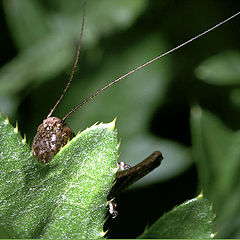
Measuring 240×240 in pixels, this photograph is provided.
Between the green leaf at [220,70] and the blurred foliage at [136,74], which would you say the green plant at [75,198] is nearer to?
the blurred foliage at [136,74]

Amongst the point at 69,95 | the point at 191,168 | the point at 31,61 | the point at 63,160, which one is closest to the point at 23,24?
the point at 31,61

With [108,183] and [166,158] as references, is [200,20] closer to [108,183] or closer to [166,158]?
[166,158]

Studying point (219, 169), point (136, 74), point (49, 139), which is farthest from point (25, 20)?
point (219, 169)

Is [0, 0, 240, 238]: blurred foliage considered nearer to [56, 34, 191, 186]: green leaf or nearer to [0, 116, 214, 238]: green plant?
[56, 34, 191, 186]: green leaf

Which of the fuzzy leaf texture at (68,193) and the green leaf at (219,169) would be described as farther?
the green leaf at (219,169)

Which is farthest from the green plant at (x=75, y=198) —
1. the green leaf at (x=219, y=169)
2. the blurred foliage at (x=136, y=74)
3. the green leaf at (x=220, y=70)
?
the green leaf at (x=220, y=70)

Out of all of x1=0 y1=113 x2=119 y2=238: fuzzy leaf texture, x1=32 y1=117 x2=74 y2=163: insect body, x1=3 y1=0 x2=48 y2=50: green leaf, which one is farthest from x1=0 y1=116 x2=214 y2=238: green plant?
x1=3 y1=0 x2=48 y2=50: green leaf
